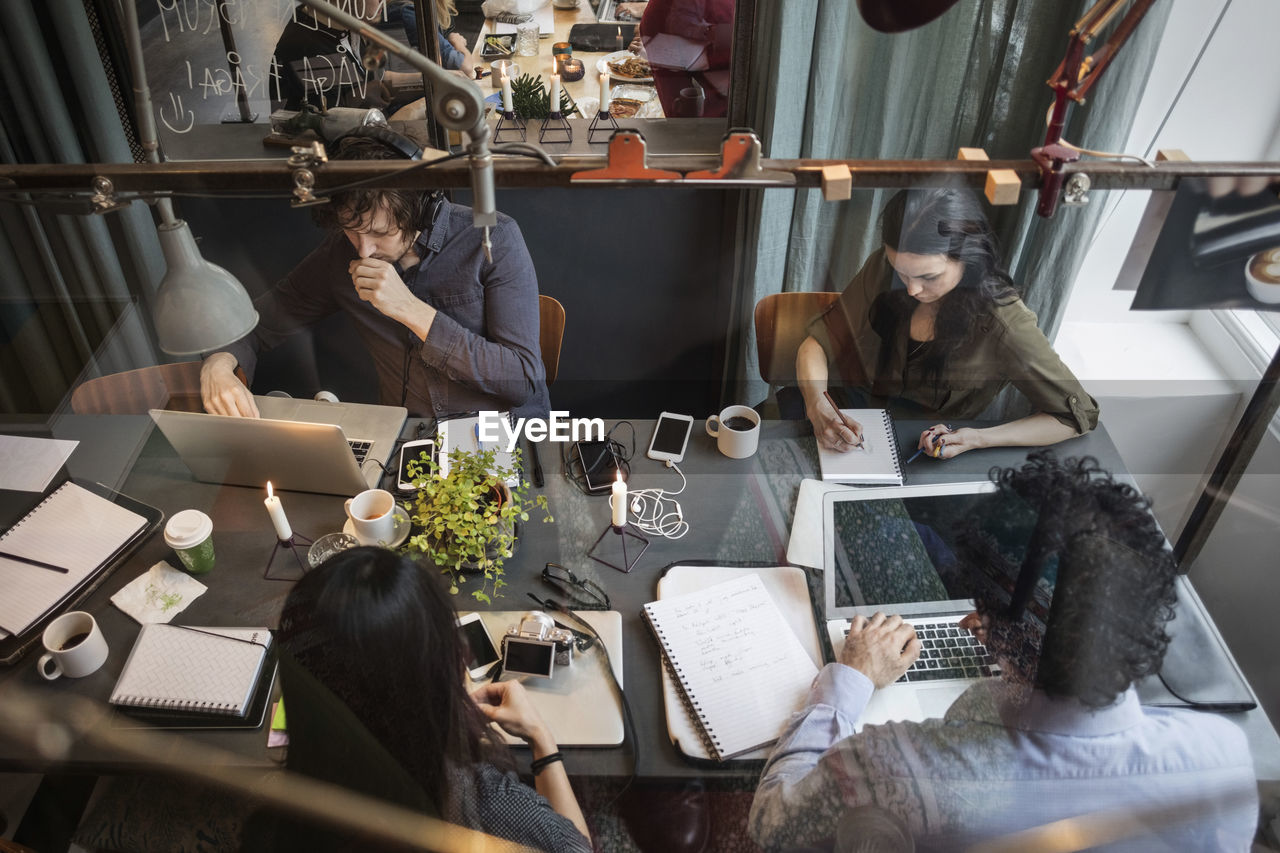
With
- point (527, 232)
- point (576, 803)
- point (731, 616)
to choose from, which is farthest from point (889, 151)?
point (576, 803)

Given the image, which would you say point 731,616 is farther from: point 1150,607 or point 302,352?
point 302,352

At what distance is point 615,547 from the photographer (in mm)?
1475

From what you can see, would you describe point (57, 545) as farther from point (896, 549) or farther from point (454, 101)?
point (896, 549)

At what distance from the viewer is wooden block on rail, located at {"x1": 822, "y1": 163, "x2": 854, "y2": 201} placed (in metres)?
0.97

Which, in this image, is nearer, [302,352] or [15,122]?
[302,352]

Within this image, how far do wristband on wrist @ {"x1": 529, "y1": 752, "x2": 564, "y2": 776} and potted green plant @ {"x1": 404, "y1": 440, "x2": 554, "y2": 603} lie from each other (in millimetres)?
296

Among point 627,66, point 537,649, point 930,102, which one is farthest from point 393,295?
point 930,102

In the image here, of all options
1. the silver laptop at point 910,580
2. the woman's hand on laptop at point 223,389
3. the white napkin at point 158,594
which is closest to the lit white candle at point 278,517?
the white napkin at point 158,594

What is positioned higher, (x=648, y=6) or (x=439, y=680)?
(x=648, y=6)

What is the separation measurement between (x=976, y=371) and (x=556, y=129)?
1.18m

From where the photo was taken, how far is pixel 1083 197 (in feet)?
3.28

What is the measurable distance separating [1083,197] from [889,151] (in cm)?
117

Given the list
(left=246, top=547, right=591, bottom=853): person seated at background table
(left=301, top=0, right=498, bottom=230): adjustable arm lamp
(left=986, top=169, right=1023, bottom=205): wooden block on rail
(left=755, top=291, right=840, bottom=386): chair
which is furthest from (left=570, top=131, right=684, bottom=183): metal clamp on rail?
(left=755, top=291, right=840, bottom=386): chair

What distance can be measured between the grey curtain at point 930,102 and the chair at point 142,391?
45.4 inches
